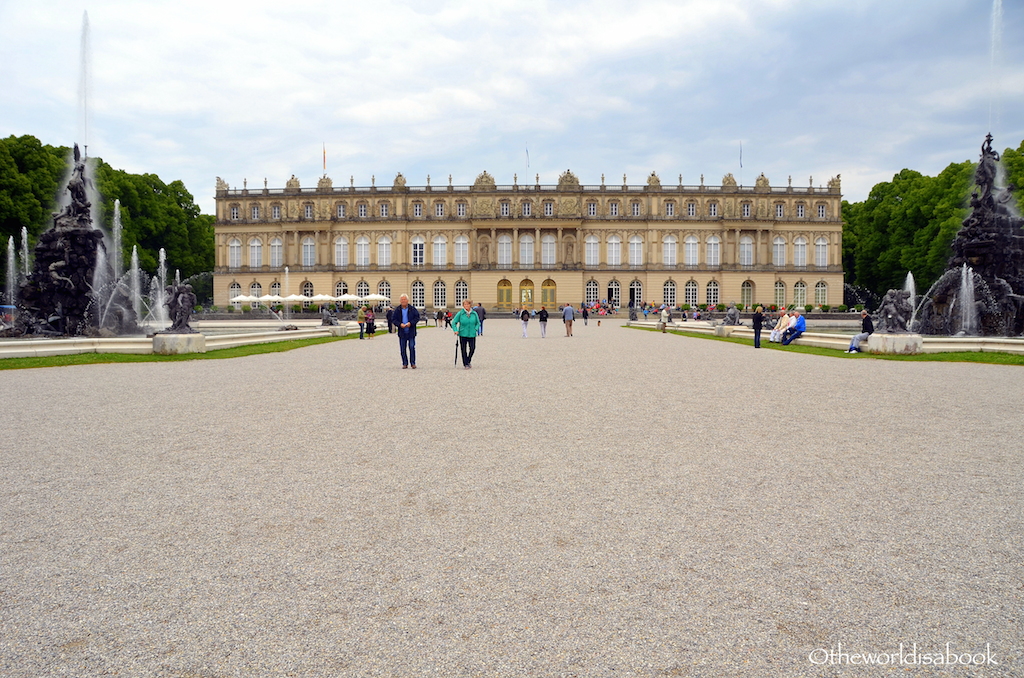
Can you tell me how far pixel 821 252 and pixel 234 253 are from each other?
64.4 metres

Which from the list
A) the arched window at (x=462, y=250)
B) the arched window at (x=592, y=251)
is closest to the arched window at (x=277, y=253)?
the arched window at (x=462, y=250)

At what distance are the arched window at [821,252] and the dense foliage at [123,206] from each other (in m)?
65.0

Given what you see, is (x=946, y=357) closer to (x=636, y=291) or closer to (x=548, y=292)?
(x=548, y=292)

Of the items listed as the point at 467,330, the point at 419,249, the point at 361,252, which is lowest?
the point at 467,330

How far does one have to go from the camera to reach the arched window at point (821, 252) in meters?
81.3

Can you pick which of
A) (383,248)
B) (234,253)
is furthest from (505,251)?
(234,253)

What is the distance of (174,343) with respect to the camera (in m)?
20.1

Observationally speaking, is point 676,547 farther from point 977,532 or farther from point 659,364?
point 659,364

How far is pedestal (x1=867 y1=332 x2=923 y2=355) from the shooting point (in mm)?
19922

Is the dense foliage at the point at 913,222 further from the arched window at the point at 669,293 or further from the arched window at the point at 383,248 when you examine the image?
the arched window at the point at 383,248

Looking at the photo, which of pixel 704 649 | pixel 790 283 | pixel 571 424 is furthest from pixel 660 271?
pixel 704 649

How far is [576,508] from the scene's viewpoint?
4988mm

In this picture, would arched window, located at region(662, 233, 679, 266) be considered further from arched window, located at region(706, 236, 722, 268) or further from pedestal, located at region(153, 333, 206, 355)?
pedestal, located at region(153, 333, 206, 355)

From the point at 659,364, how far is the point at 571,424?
9122mm
